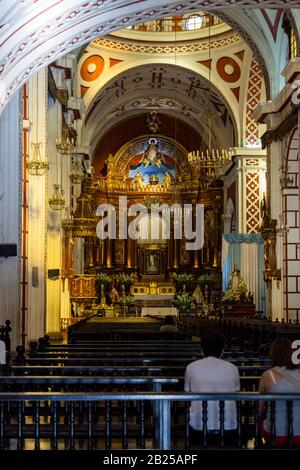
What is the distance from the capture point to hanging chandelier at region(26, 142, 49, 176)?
13.6m

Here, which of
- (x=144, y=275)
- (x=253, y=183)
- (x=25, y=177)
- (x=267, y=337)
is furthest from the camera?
(x=144, y=275)

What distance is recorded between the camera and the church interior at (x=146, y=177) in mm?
10875

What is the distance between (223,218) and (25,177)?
15.1 metres

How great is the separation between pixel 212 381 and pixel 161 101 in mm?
25519

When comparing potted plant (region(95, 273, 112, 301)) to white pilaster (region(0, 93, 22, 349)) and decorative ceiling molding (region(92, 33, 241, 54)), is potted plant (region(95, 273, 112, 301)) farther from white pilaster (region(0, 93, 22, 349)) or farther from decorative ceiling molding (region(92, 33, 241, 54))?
white pilaster (region(0, 93, 22, 349))

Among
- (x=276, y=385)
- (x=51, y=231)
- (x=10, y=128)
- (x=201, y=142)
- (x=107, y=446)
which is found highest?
(x=201, y=142)

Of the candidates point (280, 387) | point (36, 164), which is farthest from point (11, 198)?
point (280, 387)

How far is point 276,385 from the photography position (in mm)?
4953

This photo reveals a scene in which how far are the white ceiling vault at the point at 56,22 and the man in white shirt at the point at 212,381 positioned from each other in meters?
5.03

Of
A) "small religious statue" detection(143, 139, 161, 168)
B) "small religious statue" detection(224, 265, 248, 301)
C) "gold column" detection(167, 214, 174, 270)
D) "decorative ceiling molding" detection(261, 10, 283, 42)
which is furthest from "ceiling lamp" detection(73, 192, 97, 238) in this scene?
"small religious statue" detection(143, 139, 161, 168)

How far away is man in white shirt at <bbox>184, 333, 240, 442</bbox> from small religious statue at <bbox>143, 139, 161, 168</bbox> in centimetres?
2754

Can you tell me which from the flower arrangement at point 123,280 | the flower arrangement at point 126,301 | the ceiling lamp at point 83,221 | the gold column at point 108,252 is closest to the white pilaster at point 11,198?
the ceiling lamp at point 83,221

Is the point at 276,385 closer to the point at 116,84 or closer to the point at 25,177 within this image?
the point at 25,177
